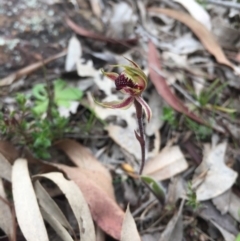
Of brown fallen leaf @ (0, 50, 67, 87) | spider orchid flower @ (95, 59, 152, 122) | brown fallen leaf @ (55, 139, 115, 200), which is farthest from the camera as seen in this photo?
brown fallen leaf @ (0, 50, 67, 87)

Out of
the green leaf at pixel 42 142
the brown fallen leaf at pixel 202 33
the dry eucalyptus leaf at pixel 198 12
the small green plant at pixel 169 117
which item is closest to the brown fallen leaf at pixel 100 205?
the green leaf at pixel 42 142

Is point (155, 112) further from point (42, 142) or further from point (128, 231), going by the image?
point (128, 231)

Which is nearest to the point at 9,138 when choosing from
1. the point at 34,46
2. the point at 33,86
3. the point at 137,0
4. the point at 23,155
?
the point at 23,155

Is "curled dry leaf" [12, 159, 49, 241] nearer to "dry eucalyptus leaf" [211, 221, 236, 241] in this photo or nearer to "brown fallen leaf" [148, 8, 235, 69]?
"dry eucalyptus leaf" [211, 221, 236, 241]

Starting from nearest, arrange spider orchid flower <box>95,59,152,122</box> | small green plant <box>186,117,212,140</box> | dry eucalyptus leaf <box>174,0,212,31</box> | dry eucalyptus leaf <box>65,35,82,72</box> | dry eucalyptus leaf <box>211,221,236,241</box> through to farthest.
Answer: spider orchid flower <box>95,59,152,122</box> < dry eucalyptus leaf <box>211,221,236,241</box> < small green plant <box>186,117,212,140</box> < dry eucalyptus leaf <box>65,35,82,72</box> < dry eucalyptus leaf <box>174,0,212,31</box>

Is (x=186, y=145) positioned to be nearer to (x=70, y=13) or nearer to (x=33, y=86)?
(x=33, y=86)

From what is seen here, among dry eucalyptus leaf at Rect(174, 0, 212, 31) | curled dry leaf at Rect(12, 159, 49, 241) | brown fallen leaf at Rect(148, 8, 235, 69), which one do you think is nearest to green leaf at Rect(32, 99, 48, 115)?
curled dry leaf at Rect(12, 159, 49, 241)

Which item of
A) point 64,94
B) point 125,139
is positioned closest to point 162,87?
point 125,139

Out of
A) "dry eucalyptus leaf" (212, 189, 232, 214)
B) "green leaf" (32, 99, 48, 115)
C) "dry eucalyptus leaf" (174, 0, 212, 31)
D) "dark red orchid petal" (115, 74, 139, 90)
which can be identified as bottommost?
"green leaf" (32, 99, 48, 115)
